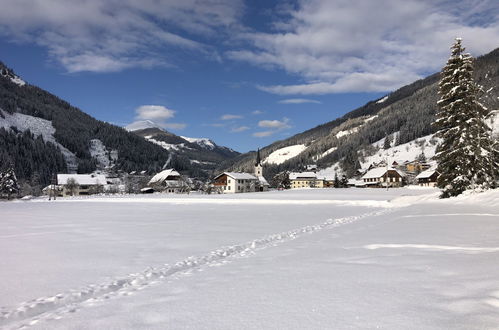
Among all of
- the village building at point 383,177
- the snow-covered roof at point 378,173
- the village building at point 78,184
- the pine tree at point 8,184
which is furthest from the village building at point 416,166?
the pine tree at point 8,184

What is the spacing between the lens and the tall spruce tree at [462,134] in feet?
109

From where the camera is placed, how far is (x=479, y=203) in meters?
27.8

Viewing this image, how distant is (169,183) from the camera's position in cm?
14200

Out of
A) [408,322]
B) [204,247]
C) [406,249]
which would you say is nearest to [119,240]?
[204,247]

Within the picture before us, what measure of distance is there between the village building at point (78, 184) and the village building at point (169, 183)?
71.1 ft

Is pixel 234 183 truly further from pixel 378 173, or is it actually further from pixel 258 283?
pixel 258 283

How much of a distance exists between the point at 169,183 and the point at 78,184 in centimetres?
3905

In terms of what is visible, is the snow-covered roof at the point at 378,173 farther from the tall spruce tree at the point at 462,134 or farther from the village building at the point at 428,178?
the tall spruce tree at the point at 462,134

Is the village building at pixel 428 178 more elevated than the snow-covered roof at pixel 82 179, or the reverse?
the snow-covered roof at pixel 82 179

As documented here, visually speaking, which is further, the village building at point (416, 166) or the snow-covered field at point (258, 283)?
the village building at point (416, 166)

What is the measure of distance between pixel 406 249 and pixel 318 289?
543 cm

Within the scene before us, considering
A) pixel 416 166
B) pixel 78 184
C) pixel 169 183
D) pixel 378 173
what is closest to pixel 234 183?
pixel 169 183

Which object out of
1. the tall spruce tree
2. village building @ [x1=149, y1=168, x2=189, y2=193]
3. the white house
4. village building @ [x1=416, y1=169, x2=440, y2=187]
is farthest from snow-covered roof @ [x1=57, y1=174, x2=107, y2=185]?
the tall spruce tree

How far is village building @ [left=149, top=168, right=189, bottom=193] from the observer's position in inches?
5318
